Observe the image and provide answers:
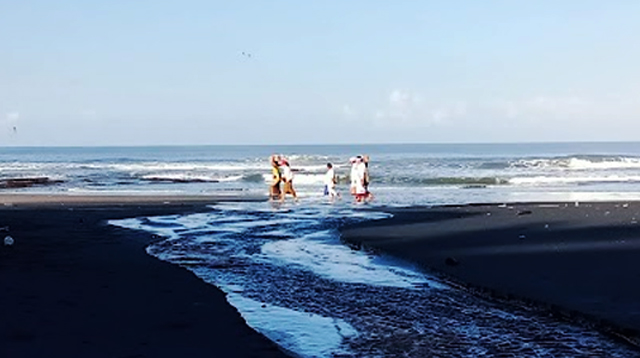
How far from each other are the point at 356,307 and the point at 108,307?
2673mm

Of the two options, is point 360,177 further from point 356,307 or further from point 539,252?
point 356,307

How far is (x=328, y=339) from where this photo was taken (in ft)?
25.2

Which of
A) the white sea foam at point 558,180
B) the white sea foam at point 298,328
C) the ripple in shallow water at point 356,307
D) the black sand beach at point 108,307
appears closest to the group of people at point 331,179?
the ripple in shallow water at point 356,307

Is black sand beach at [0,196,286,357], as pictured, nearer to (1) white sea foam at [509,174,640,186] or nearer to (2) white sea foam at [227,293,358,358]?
(2) white sea foam at [227,293,358,358]

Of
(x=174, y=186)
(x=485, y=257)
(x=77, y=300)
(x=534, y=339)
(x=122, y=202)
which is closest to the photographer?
(x=534, y=339)

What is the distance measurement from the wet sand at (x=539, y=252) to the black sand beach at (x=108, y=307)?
11.3ft

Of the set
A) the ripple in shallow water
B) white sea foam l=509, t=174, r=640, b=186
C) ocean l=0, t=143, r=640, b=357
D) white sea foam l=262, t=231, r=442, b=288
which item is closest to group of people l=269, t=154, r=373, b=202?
ocean l=0, t=143, r=640, b=357

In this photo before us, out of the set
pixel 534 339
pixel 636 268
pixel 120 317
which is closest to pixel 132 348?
pixel 120 317

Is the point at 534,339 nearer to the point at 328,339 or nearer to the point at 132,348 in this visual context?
the point at 328,339

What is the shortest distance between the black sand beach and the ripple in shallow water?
0.44m

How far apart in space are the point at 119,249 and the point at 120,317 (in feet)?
21.4

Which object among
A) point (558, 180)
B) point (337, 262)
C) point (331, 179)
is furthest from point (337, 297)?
point (558, 180)

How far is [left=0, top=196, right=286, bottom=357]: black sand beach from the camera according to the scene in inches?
274

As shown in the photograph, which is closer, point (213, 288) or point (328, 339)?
point (328, 339)
